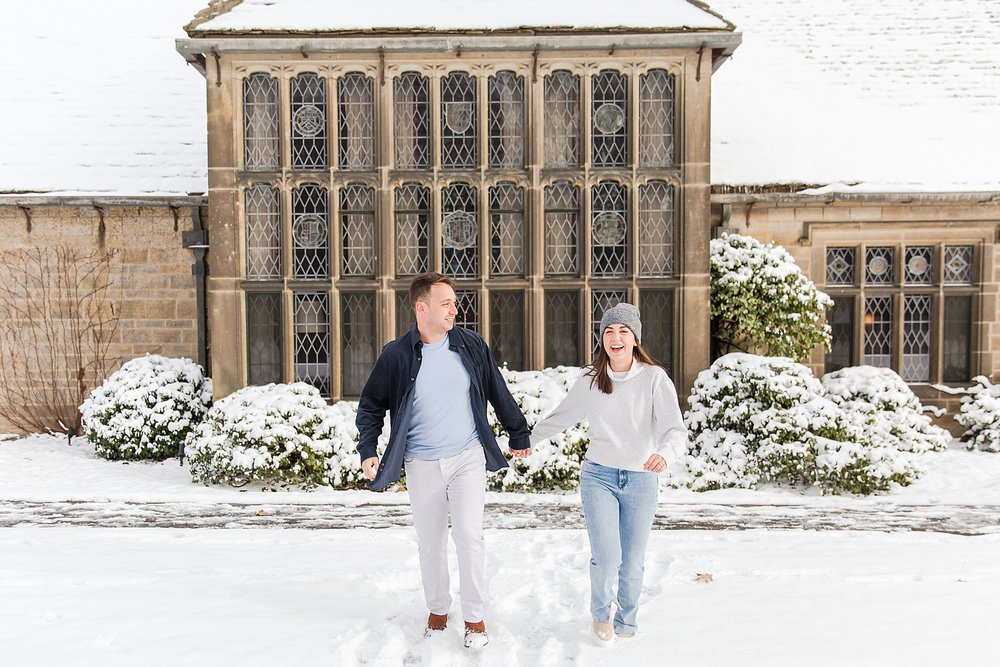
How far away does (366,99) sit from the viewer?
8367 millimetres

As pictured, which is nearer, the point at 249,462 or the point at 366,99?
the point at 249,462

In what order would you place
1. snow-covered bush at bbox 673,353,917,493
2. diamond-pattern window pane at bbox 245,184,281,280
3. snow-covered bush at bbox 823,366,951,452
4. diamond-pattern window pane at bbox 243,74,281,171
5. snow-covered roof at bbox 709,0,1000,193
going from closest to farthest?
1. snow-covered bush at bbox 673,353,917,493
2. snow-covered bush at bbox 823,366,951,452
3. diamond-pattern window pane at bbox 243,74,281,171
4. diamond-pattern window pane at bbox 245,184,281,280
5. snow-covered roof at bbox 709,0,1000,193

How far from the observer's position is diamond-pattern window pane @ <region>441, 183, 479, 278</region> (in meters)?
8.44

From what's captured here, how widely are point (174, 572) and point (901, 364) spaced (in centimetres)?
904

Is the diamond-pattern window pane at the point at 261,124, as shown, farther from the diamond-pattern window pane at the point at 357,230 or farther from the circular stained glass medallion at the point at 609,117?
the circular stained glass medallion at the point at 609,117

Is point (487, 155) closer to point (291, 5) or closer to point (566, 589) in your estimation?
point (291, 5)

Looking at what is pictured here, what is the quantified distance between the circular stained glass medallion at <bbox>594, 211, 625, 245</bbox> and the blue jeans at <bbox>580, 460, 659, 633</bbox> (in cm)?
518

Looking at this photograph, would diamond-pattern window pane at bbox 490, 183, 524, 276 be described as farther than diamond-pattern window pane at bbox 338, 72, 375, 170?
Yes

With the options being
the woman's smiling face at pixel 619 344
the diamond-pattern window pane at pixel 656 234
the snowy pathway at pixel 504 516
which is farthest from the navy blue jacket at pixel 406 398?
the diamond-pattern window pane at pixel 656 234

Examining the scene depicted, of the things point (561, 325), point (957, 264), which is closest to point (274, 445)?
point (561, 325)

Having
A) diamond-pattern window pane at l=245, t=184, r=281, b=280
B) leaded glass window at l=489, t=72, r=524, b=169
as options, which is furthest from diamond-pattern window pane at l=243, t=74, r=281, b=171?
leaded glass window at l=489, t=72, r=524, b=169

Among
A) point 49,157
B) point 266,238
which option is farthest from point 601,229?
point 49,157

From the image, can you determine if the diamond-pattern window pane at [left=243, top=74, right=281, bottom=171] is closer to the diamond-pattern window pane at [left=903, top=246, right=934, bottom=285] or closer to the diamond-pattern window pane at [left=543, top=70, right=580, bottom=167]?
the diamond-pattern window pane at [left=543, top=70, right=580, bottom=167]

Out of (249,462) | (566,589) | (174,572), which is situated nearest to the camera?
(566,589)
